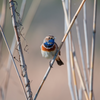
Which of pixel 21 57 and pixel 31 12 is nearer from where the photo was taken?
pixel 21 57

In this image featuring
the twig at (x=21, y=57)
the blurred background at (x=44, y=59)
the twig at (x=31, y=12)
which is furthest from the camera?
the blurred background at (x=44, y=59)

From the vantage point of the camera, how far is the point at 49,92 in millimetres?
5422

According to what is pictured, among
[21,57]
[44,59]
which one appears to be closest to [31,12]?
[21,57]

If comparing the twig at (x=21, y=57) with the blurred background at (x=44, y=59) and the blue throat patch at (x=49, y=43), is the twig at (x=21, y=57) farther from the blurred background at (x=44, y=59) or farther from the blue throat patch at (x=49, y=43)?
the blurred background at (x=44, y=59)

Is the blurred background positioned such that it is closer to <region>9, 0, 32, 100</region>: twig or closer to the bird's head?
the bird's head

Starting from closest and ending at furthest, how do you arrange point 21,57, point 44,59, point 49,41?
point 21,57
point 49,41
point 44,59

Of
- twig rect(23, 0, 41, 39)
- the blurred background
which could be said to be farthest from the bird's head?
the blurred background

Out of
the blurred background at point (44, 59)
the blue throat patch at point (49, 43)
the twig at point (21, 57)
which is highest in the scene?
the twig at point (21, 57)

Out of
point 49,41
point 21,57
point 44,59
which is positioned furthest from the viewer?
point 44,59

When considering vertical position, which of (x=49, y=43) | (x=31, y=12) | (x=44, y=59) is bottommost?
(x=44, y=59)

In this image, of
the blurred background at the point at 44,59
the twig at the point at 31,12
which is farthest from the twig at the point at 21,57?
the blurred background at the point at 44,59

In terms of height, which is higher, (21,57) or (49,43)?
(21,57)

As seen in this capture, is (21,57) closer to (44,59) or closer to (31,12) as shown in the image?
(31,12)

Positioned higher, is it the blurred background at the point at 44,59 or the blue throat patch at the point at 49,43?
the blue throat patch at the point at 49,43
